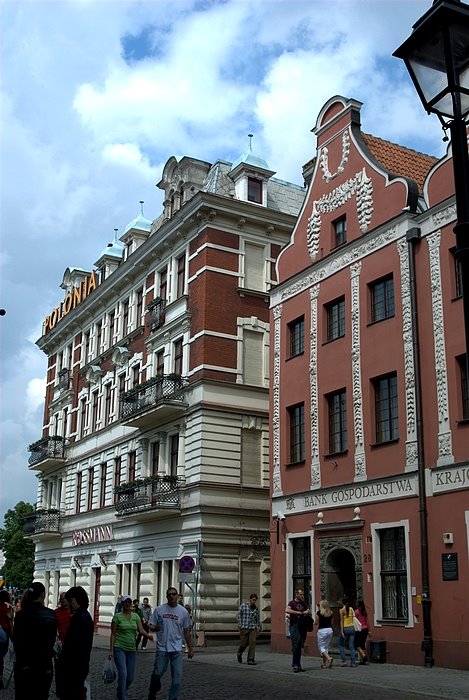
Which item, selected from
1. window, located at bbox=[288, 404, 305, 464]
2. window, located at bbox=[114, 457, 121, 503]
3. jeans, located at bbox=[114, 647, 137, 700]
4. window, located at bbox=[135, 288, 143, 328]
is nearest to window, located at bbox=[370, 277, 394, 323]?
window, located at bbox=[288, 404, 305, 464]

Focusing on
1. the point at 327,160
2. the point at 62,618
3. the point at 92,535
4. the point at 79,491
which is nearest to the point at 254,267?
the point at 327,160

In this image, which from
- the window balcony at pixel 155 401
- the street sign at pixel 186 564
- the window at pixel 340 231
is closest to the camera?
the street sign at pixel 186 564

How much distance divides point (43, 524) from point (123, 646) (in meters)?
37.5

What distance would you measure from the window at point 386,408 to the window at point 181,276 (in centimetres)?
1454

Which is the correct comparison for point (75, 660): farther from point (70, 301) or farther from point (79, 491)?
point (70, 301)

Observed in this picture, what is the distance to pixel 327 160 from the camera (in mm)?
28000

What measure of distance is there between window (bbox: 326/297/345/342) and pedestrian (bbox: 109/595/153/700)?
14146 mm

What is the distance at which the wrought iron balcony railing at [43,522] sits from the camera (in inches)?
1907

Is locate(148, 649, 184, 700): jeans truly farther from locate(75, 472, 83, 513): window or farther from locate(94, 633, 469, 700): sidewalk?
locate(75, 472, 83, 513): window

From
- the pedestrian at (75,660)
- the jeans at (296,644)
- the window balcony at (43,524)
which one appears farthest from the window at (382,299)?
the window balcony at (43,524)

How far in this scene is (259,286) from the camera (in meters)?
36.3

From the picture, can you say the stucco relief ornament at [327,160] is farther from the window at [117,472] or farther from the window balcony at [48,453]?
the window balcony at [48,453]

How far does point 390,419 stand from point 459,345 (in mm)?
3271

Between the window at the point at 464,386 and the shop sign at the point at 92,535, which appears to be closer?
the window at the point at 464,386
